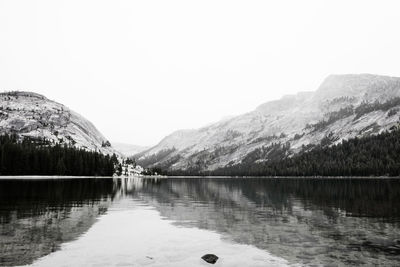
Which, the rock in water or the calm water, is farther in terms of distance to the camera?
the calm water

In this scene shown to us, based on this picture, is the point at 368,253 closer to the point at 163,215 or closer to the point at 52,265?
the point at 52,265

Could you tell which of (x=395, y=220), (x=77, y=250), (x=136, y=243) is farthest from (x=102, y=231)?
(x=395, y=220)

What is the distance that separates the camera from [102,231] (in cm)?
3183

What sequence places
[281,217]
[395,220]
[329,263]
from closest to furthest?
[329,263], [395,220], [281,217]

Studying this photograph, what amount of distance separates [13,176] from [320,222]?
185584 mm

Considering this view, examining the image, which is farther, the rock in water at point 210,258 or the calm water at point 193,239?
the calm water at point 193,239

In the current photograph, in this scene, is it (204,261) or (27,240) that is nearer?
(204,261)

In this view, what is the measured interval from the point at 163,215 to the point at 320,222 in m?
18.5

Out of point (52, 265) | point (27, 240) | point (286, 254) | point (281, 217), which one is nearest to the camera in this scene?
point (52, 265)

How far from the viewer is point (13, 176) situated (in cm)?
18738

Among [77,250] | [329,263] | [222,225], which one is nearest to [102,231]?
[77,250]

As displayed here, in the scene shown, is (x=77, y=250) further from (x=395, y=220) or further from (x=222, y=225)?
(x=395, y=220)

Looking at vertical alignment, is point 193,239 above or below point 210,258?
below

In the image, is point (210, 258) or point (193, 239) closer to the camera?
point (210, 258)
